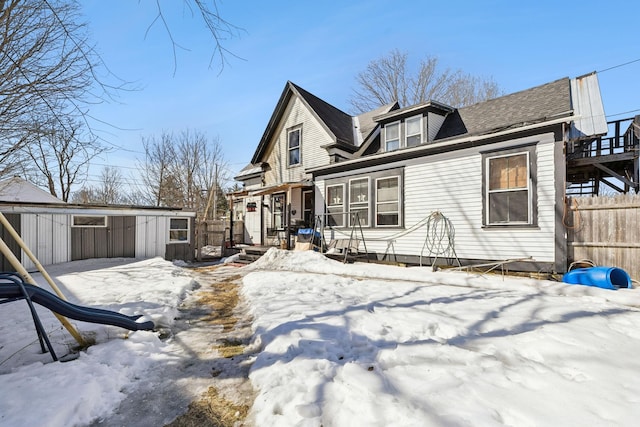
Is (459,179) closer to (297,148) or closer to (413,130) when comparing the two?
(413,130)

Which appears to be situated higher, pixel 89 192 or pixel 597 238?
pixel 89 192

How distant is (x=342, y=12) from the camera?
655 cm

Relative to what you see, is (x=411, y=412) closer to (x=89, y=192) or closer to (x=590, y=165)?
(x=590, y=165)

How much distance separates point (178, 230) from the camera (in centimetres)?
1359

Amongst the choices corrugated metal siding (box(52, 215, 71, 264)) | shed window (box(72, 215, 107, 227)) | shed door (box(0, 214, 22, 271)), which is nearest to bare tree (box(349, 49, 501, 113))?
shed window (box(72, 215, 107, 227))

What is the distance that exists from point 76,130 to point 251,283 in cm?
452

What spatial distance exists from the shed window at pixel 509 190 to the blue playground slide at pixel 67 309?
25.8 ft

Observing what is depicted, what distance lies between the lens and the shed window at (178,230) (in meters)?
13.4

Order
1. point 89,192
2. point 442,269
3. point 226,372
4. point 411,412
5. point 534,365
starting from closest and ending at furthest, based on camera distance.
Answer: point 411,412, point 534,365, point 226,372, point 442,269, point 89,192

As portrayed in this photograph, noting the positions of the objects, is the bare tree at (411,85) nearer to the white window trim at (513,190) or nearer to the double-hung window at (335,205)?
the double-hung window at (335,205)

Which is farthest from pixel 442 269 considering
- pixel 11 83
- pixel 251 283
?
pixel 11 83

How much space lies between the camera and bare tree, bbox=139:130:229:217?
91.0ft

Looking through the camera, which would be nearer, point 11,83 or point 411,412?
point 411,412

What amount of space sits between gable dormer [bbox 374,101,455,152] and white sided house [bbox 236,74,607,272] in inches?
1.5
